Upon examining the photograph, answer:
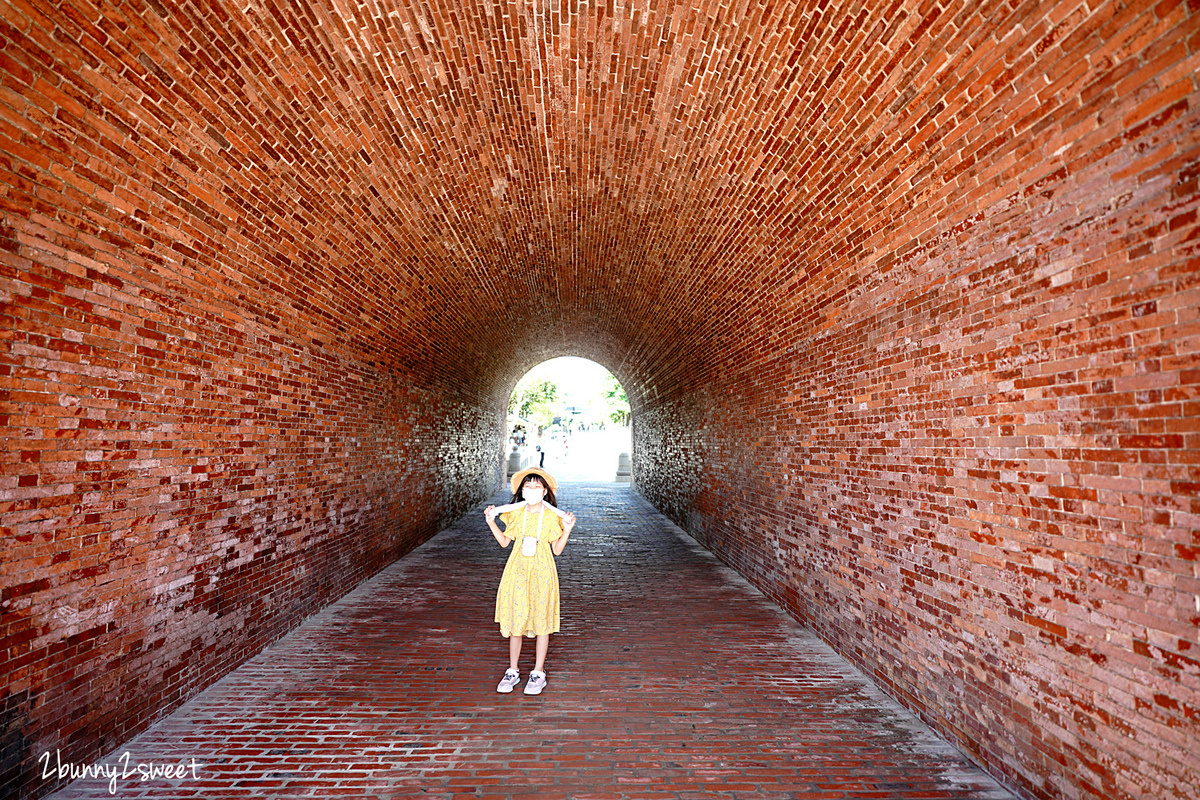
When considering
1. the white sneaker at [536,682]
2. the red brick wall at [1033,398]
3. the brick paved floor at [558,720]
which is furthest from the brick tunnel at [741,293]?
the white sneaker at [536,682]

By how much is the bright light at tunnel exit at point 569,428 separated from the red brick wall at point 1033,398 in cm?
684

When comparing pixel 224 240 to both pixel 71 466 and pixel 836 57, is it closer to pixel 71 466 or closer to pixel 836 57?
pixel 71 466

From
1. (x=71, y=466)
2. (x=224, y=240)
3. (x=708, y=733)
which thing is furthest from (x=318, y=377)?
(x=708, y=733)

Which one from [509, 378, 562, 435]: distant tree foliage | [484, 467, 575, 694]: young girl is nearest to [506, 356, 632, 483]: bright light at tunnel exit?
[509, 378, 562, 435]: distant tree foliage

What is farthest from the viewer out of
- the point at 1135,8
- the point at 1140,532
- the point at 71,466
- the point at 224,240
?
the point at 224,240

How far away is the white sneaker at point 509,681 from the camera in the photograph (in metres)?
3.93

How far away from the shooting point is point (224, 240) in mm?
3953

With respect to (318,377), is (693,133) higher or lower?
higher

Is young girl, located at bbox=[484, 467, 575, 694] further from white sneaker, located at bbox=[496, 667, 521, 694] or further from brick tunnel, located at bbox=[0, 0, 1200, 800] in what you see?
brick tunnel, located at bbox=[0, 0, 1200, 800]

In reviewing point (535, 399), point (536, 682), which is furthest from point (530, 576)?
point (535, 399)

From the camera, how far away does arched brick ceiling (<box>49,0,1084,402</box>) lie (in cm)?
297

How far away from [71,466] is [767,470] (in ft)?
19.9

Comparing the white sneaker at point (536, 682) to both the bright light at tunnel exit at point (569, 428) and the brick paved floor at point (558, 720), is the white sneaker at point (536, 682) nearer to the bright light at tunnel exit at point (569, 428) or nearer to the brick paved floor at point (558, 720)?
the brick paved floor at point (558, 720)

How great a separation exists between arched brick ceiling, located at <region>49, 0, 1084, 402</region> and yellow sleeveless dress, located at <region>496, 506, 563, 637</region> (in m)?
3.02
